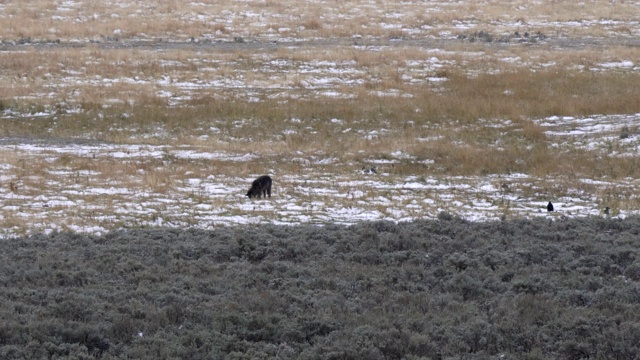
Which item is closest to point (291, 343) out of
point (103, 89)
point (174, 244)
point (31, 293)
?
point (31, 293)

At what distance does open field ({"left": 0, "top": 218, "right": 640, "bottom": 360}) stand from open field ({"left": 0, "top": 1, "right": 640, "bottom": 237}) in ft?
6.28

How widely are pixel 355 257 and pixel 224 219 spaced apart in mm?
3612

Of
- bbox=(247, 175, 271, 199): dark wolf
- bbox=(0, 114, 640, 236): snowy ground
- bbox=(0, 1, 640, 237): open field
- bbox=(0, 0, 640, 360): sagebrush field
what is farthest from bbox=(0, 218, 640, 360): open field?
bbox=(247, 175, 271, 199): dark wolf

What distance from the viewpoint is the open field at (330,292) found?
27.0 ft

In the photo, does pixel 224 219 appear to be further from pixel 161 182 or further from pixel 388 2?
pixel 388 2

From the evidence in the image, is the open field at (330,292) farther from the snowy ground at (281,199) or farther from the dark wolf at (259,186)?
the dark wolf at (259,186)

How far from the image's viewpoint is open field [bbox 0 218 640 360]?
8.23 meters

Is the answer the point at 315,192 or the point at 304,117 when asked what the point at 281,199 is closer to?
the point at 315,192

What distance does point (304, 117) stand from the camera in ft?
84.6

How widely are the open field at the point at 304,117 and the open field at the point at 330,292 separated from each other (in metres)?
1.92

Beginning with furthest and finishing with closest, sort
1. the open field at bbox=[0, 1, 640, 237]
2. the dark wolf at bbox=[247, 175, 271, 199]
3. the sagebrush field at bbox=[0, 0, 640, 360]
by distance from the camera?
1. the dark wolf at bbox=[247, 175, 271, 199]
2. the open field at bbox=[0, 1, 640, 237]
3. the sagebrush field at bbox=[0, 0, 640, 360]

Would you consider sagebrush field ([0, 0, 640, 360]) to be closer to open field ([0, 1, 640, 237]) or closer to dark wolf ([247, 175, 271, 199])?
open field ([0, 1, 640, 237])

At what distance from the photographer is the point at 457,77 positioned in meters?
30.9

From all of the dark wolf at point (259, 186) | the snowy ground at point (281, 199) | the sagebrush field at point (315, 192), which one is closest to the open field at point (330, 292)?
the sagebrush field at point (315, 192)
